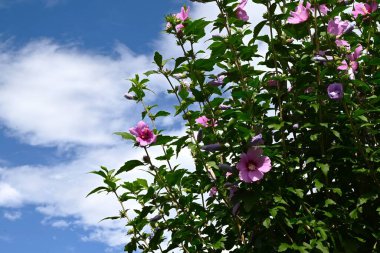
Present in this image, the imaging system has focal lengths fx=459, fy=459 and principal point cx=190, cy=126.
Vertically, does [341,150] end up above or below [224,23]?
below

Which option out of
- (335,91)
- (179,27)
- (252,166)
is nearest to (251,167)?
(252,166)

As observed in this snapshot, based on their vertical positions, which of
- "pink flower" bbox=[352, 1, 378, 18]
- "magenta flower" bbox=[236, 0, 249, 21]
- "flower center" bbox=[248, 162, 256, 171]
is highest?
"pink flower" bbox=[352, 1, 378, 18]

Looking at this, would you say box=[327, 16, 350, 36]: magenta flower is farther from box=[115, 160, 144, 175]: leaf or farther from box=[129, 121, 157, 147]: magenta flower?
box=[115, 160, 144, 175]: leaf

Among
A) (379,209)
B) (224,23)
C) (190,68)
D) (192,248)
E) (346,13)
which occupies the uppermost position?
(346,13)

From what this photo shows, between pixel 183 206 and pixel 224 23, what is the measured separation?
1.20m

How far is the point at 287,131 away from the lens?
298 centimetres

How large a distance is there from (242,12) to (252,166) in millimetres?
1032

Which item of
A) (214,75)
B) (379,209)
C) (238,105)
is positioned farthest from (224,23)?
(379,209)

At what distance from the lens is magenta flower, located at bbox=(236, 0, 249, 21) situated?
2900 millimetres

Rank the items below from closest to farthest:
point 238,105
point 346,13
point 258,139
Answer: point 258,139, point 238,105, point 346,13

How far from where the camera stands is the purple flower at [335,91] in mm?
2559

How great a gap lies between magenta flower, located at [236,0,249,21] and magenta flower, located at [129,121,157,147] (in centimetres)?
92

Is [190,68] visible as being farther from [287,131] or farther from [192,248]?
[192,248]

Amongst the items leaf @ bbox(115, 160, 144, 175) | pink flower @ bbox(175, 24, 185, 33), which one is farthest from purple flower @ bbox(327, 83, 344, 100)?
leaf @ bbox(115, 160, 144, 175)
